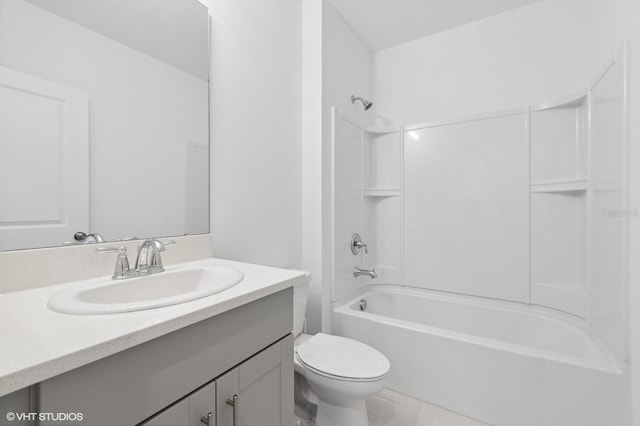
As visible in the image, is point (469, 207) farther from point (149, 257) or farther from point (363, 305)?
point (149, 257)

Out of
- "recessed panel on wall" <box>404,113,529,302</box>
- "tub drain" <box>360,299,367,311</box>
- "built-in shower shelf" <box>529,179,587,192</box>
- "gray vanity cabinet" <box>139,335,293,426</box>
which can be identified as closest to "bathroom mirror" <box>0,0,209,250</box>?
"gray vanity cabinet" <box>139,335,293,426</box>

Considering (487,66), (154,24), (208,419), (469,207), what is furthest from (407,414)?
(487,66)

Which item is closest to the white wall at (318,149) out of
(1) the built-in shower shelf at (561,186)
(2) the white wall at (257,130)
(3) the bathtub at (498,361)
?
(2) the white wall at (257,130)

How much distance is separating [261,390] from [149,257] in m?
0.59

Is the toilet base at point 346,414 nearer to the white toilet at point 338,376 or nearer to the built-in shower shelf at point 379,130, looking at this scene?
the white toilet at point 338,376

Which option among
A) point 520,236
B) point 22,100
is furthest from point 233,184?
point 520,236

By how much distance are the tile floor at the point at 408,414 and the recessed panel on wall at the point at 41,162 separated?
169 cm

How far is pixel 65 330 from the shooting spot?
20.9 inches

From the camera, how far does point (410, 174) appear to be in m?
2.40

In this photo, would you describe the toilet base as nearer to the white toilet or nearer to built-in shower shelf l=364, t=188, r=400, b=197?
the white toilet

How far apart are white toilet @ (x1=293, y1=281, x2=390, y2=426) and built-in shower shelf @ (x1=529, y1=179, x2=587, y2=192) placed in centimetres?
159

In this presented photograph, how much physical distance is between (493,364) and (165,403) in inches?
62.2

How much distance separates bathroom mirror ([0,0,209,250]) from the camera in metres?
0.79

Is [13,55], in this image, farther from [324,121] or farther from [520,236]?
[520,236]
